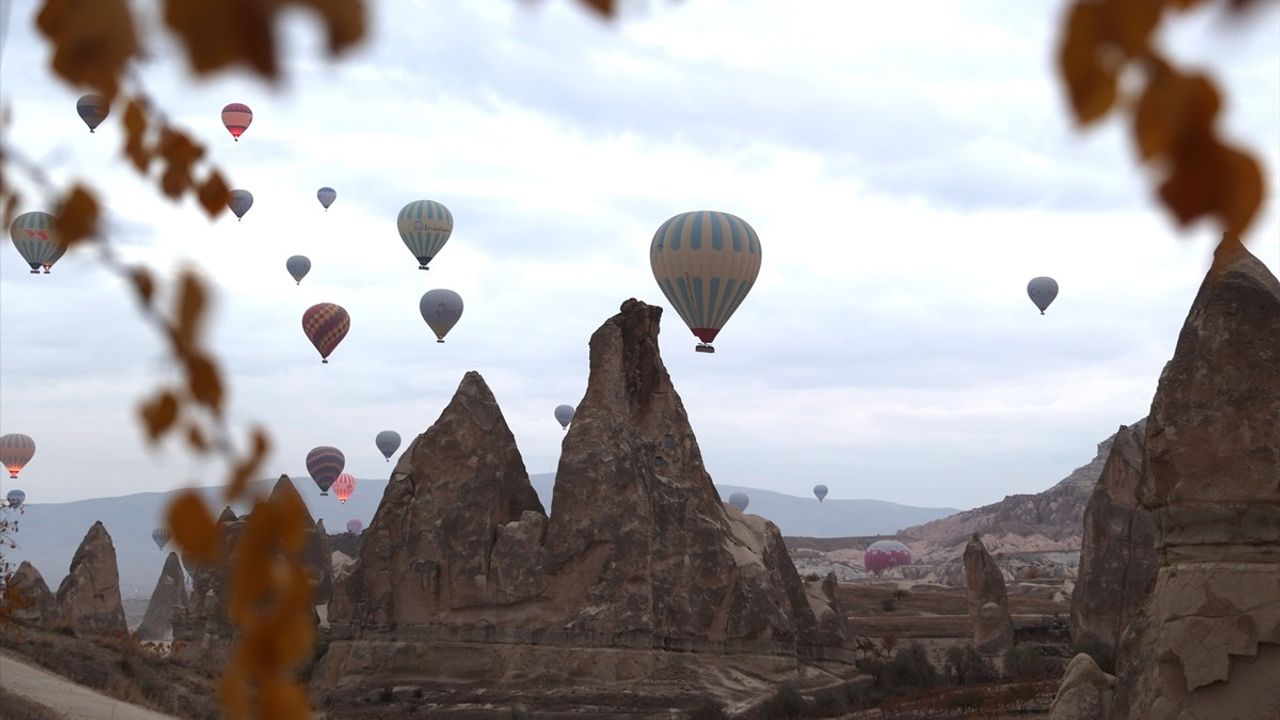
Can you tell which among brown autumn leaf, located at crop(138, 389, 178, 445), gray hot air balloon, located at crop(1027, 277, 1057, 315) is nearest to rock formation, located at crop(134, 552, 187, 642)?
gray hot air balloon, located at crop(1027, 277, 1057, 315)

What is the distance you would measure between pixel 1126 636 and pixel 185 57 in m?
10.4

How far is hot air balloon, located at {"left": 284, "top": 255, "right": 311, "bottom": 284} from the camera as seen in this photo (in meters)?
63.6

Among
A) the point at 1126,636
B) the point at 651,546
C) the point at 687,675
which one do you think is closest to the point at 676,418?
the point at 651,546

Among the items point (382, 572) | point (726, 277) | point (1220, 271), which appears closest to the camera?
point (1220, 271)

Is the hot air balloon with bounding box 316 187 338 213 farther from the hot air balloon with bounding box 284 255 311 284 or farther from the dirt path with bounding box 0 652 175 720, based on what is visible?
the dirt path with bounding box 0 652 175 720

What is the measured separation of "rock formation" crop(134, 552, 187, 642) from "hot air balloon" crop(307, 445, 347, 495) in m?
24.8

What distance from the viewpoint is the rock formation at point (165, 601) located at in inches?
2136

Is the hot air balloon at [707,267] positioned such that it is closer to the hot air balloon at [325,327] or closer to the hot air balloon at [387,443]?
the hot air balloon at [325,327]

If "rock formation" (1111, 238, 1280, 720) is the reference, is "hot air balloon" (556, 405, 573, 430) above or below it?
above

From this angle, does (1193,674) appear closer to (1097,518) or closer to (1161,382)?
(1161,382)

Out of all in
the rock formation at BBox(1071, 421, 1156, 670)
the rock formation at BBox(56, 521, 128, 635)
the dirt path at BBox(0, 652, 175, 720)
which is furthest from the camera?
the rock formation at BBox(56, 521, 128, 635)

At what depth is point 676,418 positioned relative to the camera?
104 feet

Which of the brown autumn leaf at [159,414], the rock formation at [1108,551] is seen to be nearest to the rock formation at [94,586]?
the rock formation at [1108,551]

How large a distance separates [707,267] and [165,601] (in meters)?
26.9
